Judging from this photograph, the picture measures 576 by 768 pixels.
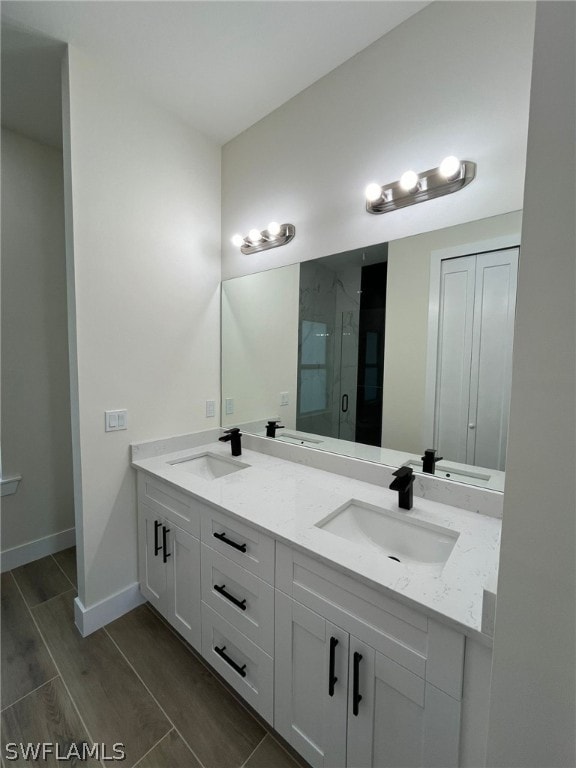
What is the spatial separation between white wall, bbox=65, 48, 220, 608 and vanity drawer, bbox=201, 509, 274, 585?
0.71 m

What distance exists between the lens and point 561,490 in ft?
1.35

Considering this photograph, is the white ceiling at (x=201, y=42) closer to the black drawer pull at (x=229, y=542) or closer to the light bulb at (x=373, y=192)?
the light bulb at (x=373, y=192)

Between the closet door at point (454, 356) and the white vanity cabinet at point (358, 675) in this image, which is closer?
the white vanity cabinet at point (358, 675)

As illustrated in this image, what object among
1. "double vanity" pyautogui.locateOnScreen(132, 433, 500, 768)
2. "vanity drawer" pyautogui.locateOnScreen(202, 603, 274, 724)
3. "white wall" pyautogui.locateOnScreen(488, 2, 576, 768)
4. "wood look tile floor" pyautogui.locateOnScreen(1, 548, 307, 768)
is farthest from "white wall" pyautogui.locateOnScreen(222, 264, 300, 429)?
"white wall" pyautogui.locateOnScreen(488, 2, 576, 768)

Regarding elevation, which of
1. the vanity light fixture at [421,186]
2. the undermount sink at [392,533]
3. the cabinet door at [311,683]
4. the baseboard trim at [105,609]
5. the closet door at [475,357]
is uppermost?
the vanity light fixture at [421,186]

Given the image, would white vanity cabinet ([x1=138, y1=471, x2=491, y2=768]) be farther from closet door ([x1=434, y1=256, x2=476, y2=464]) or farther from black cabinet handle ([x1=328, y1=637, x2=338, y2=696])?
closet door ([x1=434, y1=256, x2=476, y2=464])

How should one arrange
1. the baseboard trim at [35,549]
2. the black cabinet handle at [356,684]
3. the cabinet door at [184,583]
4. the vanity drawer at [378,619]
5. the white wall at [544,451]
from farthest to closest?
the baseboard trim at [35,549] < the cabinet door at [184,583] < the black cabinet handle at [356,684] < the vanity drawer at [378,619] < the white wall at [544,451]

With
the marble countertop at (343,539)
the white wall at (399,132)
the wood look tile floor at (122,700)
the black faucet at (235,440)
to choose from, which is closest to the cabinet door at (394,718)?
the marble countertop at (343,539)

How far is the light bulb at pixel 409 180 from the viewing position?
128 cm

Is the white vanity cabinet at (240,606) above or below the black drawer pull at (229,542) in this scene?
below

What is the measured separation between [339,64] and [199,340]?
1.60 m

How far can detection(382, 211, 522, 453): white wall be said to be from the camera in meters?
1.36

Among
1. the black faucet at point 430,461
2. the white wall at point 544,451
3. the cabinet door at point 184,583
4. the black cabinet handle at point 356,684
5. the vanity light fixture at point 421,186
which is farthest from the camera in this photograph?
the cabinet door at point 184,583

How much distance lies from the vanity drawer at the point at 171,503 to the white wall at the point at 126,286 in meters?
0.14
